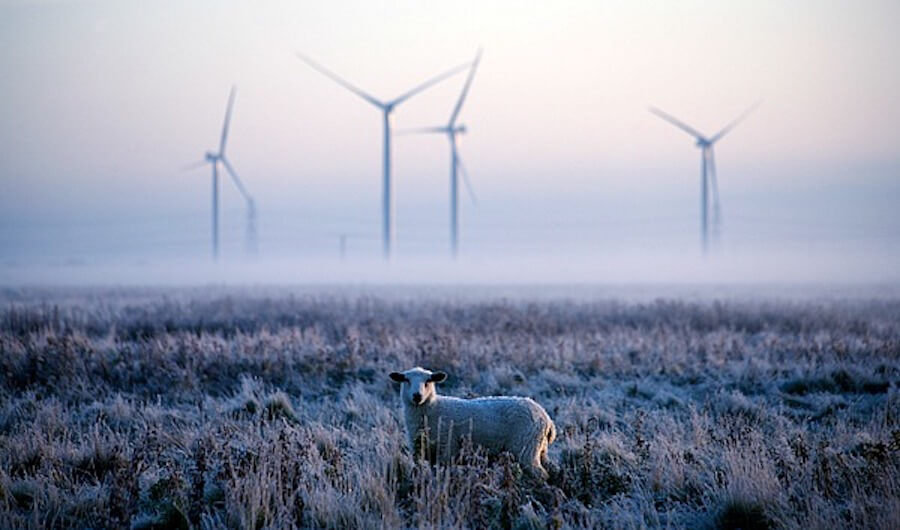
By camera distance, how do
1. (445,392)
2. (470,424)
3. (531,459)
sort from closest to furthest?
(531,459) → (470,424) → (445,392)

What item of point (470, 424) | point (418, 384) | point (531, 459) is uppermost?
point (418, 384)

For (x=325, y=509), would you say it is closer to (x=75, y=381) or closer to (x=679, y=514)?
(x=679, y=514)

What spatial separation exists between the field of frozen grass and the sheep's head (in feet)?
2.21

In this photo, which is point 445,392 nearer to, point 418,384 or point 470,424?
point 470,424

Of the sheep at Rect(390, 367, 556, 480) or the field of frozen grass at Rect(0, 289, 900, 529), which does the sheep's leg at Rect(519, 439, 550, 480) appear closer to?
the sheep at Rect(390, 367, 556, 480)

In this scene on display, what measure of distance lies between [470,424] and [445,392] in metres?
4.57

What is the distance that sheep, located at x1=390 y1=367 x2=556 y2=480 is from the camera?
785 cm

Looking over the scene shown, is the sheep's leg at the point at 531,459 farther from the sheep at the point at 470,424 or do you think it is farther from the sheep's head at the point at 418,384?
the sheep's head at the point at 418,384

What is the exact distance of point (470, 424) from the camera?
26.2 feet

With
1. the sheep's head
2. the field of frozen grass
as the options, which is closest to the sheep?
the sheep's head

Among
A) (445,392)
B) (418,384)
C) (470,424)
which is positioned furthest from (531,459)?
(445,392)

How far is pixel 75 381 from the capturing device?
492 inches

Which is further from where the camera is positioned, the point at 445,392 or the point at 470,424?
the point at 445,392

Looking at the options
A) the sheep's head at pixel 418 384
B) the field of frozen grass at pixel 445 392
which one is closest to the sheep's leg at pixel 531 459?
the field of frozen grass at pixel 445 392
